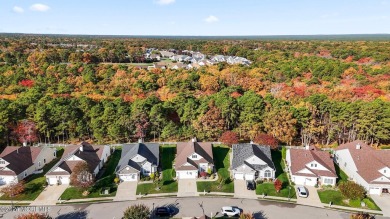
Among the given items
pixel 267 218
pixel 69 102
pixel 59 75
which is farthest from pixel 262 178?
pixel 59 75

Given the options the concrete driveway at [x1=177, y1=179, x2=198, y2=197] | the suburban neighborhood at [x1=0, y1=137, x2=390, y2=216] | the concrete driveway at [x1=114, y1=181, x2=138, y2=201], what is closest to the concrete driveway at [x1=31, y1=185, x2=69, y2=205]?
the suburban neighborhood at [x1=0, y1=137, x2=390, y2=216]

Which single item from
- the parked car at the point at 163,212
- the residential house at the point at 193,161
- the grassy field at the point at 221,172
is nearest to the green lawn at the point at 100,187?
the parked car at the point at 163,212

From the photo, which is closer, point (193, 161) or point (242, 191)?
point (242, 191)

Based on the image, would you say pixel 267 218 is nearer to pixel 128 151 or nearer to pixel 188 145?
pixel 188 145

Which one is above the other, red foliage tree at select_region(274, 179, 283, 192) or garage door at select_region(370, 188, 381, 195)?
red foliage tree at select_region(274, 179, 283, 192)

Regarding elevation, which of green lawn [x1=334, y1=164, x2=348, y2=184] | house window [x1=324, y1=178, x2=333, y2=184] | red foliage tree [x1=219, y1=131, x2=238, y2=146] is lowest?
green lawn [x1=334, y1=164, x2=348, y2=184]

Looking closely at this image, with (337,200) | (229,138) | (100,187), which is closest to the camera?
(337,200)

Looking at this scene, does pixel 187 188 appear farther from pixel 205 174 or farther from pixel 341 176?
pixel 341 176

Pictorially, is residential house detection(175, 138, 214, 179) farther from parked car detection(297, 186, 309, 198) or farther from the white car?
parked car detection(297, 186, 309, 198)

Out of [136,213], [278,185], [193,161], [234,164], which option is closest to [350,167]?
[278,185]
